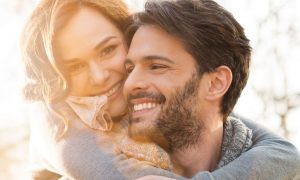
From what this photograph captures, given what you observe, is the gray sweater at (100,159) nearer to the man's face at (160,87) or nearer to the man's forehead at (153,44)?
the man's face at (160,87)

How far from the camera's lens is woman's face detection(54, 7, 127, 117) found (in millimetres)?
3145

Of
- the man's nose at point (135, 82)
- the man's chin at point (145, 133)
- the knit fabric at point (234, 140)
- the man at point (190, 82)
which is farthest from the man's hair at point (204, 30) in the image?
the man's chin at point (145, 133)

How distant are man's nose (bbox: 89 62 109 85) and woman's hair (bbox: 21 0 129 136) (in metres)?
0.16

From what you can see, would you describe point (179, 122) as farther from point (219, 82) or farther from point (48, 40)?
point (48, 40)

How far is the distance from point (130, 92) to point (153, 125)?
205 mm

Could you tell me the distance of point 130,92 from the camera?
10.3 feet

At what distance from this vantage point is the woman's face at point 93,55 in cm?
314

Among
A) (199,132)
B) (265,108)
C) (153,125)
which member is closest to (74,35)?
(153,125)

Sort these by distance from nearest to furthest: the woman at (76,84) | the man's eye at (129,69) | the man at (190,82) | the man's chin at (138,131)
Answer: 1. the woman at (76,84)
2. the man's chin at (138,131)
3. the man at (190,82)
4. the man's eye at (129,69)

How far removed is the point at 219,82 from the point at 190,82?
0.21 meters

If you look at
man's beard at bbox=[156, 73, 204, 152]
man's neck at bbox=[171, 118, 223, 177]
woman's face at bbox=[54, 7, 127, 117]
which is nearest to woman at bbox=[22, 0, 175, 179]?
woman's face at bbox=[54, 7, 127, 117]

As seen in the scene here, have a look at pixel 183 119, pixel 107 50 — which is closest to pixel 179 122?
pixel 183 119

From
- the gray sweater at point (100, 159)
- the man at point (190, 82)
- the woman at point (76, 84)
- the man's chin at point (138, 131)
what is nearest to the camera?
the gray sweater at point (100, 159)

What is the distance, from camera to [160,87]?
10.3 feet
